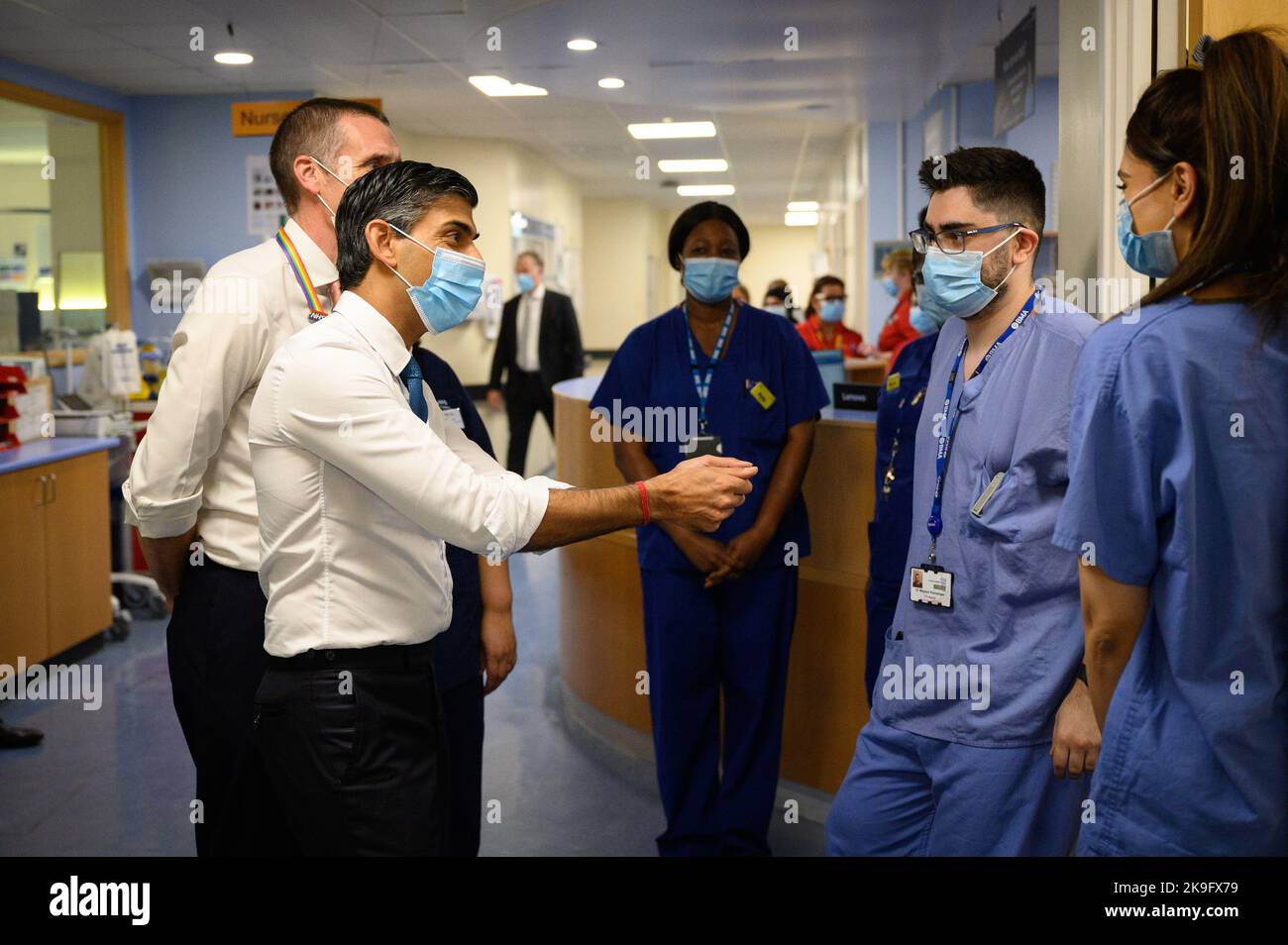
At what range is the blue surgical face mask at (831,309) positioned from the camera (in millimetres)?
7145

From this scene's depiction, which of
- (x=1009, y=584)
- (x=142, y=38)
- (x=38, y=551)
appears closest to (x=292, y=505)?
(x=1009, y=584)

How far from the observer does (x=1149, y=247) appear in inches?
57.9

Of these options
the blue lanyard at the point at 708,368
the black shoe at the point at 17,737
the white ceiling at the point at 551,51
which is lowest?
the black shoe at the point at 17,737

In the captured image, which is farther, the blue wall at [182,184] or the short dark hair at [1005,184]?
the blue wall at [182,184]

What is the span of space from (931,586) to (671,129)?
10.2 meters

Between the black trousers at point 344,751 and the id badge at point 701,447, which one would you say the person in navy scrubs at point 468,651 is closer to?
the id badge at point 701,447

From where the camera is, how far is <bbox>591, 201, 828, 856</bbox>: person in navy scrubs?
9.78ft

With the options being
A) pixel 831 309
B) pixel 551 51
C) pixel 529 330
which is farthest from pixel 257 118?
pixel 831 309

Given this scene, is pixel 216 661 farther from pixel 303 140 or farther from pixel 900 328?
pixel 900 328

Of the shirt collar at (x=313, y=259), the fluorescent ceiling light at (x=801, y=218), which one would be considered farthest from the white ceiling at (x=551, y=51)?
the fluorescent ceiling light at (x=801, y=218)

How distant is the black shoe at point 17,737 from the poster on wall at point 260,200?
595cm

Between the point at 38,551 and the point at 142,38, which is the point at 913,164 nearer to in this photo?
the point at 142,38

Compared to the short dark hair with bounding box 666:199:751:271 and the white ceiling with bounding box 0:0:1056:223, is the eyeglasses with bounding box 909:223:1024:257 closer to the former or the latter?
the short dark hair with bounding box 666:199:751:271

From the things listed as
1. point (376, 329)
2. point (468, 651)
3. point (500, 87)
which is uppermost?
point (500, 87)
